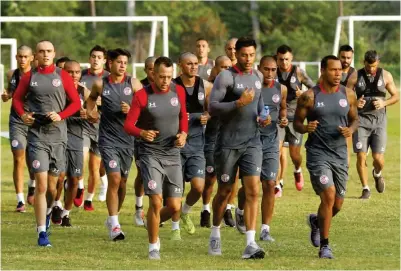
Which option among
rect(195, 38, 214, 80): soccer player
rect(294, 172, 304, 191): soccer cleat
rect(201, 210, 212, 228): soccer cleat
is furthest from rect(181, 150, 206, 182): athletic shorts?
rect(294, 172, 304, 191): soccer cleat

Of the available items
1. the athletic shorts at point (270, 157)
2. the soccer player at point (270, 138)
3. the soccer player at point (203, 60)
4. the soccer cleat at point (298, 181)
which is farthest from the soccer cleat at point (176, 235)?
the soccer cleat at point (298, 181)

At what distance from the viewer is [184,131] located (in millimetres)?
14477

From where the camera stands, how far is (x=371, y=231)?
1678cm

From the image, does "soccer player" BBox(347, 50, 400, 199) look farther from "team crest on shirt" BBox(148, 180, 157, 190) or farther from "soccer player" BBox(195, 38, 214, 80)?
"team crest on shirt" BBox(148, 180, 157, 190)

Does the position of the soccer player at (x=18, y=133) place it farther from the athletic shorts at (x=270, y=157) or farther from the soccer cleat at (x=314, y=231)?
the soccer cleat at (x=314, y=231)

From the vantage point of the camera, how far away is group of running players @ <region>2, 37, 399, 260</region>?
14.4 metres

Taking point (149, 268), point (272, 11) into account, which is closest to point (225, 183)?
point (149, 268)

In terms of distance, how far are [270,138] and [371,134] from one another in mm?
5069

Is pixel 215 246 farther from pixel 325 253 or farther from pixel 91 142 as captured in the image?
pixel 91 142

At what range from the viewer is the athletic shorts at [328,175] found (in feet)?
47.0

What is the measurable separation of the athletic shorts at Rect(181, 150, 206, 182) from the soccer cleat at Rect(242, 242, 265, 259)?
2278mm

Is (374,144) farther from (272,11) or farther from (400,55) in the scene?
(272,11)

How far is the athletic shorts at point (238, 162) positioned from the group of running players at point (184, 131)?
0.4 inches

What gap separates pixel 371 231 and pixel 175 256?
328 centimetres
